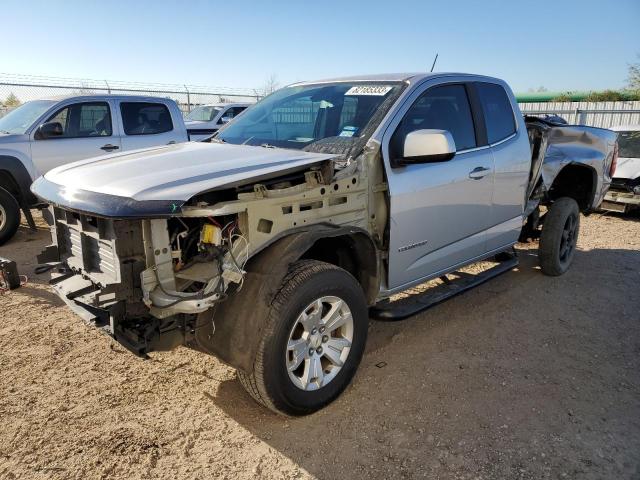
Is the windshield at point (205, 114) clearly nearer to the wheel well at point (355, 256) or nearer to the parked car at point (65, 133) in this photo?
the parked car at point (65, 133)

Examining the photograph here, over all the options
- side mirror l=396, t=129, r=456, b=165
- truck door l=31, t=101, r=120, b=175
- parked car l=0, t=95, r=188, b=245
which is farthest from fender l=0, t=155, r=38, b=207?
side mirror l=396, t=129, r=456, b=165

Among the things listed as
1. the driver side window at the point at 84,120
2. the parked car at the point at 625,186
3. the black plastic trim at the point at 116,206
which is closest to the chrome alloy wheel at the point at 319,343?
the black plastic trim at the point at 116,206

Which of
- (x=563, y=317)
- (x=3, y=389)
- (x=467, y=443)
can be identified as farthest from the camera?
(x=563, y=317)

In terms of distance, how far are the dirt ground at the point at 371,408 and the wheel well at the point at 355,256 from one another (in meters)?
0.67

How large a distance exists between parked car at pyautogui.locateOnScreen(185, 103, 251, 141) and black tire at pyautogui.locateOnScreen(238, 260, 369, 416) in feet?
28.5

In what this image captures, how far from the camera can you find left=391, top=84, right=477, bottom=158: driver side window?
143 inches

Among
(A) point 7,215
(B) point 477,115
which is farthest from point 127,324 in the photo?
(A) point 7,215

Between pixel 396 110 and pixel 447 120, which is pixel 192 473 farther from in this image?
pixel 447 120

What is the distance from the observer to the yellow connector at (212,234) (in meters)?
2.67

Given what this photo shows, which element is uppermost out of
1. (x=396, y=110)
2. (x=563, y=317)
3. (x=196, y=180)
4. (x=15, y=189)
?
(x=396, y=110)

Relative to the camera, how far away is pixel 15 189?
7355 millimetres

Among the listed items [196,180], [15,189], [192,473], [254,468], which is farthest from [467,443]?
[15,189]

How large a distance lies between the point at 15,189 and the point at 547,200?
731 cm

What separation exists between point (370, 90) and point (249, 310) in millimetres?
1993
